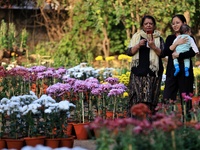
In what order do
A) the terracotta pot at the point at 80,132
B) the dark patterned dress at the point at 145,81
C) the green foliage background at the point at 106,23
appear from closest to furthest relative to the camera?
the dark patterned dress at the point at 145,81, the terracotta pot at the point at 80,132, the green foliage background at the point at 106,23

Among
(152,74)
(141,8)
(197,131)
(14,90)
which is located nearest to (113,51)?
(141,8)

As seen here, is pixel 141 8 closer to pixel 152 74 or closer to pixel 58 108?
pixel 152 74

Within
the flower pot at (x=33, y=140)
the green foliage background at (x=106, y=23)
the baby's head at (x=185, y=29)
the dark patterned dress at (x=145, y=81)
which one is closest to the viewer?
the flower pot at (x=33, y=140)

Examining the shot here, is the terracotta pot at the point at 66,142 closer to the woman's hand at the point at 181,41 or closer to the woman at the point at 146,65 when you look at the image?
the woman at the point at 146,65

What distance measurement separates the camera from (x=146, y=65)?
27.9ft

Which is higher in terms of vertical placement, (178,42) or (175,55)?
(178,42)

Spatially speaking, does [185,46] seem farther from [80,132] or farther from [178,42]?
[80,132]

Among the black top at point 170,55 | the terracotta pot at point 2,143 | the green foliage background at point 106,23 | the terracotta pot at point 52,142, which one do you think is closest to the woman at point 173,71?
the black top at point 170,55

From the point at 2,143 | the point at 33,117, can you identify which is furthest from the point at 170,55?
the point at 2,143

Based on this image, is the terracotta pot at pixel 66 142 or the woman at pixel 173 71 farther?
the woman at pixel 173 71

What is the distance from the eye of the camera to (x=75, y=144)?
321 inches

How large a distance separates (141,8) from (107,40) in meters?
2.16

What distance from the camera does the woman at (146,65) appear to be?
333 inches

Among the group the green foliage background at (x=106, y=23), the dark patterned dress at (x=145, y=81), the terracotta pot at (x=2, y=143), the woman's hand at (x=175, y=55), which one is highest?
the green foliage background at (x=106, y=23)
